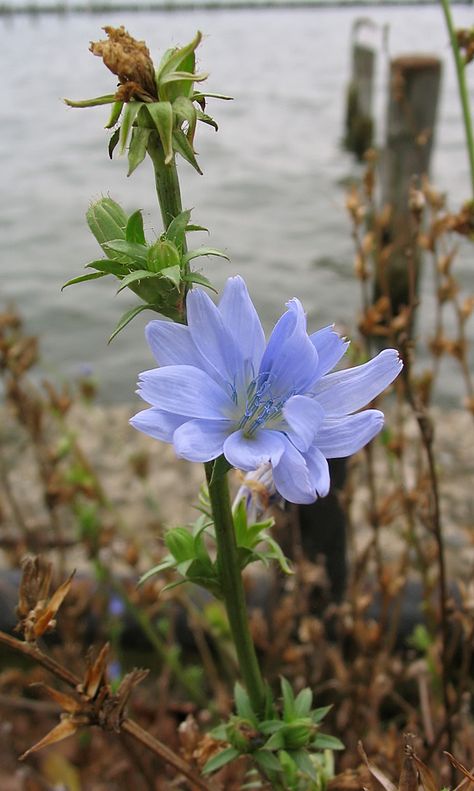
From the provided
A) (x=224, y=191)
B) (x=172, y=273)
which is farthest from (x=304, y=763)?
(x=224, y=191)

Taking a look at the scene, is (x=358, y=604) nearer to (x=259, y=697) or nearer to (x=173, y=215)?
(x=259, y=697)

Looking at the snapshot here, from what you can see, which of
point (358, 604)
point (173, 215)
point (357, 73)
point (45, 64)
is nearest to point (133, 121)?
point (173, 215)

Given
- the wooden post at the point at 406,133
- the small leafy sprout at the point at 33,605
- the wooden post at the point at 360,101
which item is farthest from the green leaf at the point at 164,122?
the wooden post at the point at 360,101

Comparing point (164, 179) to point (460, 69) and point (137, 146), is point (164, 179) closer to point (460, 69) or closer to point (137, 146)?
point (137, 146)

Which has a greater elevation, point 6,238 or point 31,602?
point 31,602

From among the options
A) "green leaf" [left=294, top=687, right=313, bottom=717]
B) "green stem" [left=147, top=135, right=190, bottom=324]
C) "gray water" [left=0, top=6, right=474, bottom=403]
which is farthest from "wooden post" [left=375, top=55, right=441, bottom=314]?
"green stem" [left=147, top=135, right=190, bottom=324]
